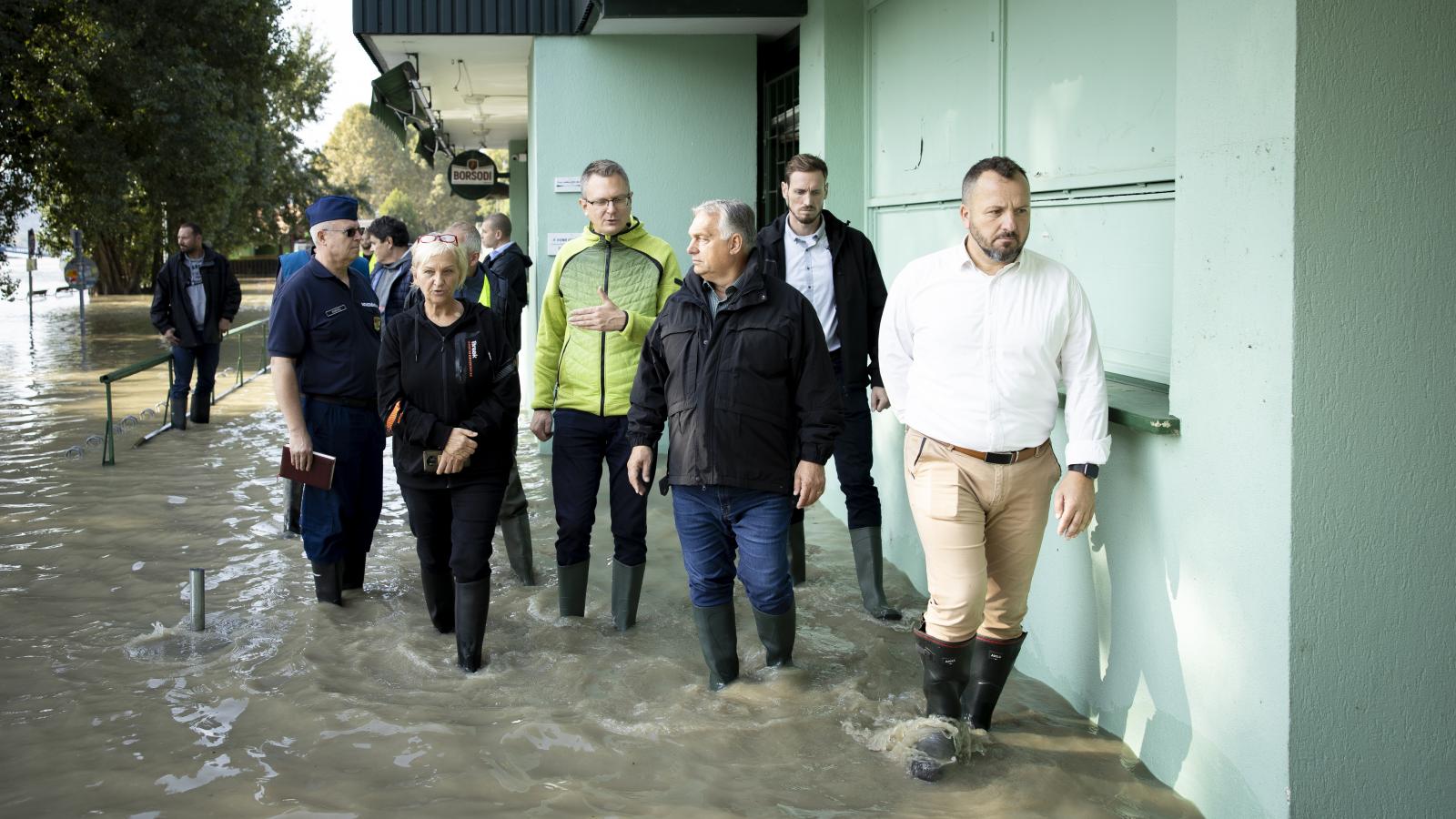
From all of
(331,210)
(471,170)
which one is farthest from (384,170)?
(331,210)

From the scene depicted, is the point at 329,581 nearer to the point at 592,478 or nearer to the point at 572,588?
the point at 572,588

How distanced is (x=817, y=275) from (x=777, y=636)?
1.76 meters

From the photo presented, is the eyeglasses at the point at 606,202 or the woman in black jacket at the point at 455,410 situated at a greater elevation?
the eyeglasses at the point at 606,202

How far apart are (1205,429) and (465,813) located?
2.42 meters

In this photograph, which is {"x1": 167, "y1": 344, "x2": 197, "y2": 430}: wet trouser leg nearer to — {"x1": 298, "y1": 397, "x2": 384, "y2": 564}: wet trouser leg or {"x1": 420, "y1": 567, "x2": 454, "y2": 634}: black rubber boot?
{"x1": 298, "y1": 397, "x2": 384, "y2": 564}: wet trouser leg

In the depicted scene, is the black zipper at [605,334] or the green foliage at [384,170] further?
the green foliage at [384,170]

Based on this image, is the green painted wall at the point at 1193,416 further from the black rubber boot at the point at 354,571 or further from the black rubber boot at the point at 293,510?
the black rubber boot at the point at 293,510

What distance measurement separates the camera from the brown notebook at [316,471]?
6.07 meters

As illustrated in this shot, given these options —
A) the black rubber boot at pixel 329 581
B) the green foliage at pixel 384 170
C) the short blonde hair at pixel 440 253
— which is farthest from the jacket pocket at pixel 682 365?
the green foliage at pixel 384 170

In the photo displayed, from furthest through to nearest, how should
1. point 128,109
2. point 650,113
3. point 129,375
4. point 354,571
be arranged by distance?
point 128,109
point 129,375
point 650,113
point 354,571

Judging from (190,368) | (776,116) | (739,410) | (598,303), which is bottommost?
(190,368)

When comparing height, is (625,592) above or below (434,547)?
below

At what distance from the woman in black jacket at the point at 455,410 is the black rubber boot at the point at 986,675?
77.1 inches

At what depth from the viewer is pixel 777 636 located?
5.14 meters
